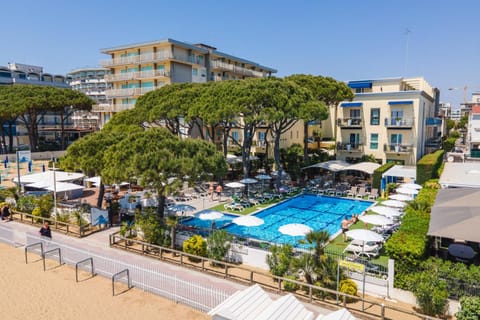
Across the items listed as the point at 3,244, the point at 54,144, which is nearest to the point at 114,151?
the point at 3,244

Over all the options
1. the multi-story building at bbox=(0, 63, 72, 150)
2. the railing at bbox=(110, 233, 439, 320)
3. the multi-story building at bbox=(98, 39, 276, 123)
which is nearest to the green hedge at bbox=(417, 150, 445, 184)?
the railing at bbox=(110, 233, 439, 320)

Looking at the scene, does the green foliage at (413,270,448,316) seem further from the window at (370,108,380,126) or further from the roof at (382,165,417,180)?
the window at (370,108,380,126)

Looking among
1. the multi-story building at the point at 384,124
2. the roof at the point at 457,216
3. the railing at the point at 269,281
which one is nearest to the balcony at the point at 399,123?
the multi-story building at the point at 384,124

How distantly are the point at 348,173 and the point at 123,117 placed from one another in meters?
25.2

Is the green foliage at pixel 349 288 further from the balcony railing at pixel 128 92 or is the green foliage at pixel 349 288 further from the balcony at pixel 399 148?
the balcony railing at pixel 128 92

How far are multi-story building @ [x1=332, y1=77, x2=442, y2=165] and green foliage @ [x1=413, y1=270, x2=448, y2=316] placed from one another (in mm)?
26125

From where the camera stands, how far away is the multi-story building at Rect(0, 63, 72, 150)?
68.4 metres

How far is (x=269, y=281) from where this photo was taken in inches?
541

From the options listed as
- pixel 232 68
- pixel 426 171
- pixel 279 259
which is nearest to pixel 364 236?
pixel 279 259

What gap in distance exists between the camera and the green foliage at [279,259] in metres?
13.2

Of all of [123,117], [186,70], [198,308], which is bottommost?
[198,308]

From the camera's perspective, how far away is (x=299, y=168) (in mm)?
34719

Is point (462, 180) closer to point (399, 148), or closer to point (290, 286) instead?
point (399, 148)

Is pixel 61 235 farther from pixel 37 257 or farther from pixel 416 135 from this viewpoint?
pixel 416 135
